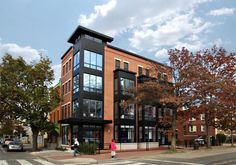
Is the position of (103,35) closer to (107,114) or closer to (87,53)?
(87,53)

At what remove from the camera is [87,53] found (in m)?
38.5

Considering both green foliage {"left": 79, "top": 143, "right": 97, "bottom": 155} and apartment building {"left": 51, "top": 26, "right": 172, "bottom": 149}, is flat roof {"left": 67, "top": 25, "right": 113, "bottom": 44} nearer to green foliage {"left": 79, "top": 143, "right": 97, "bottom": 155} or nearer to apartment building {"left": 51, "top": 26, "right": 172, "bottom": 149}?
apartment building {"left": 51, "top": 26, "right": 172, "bottom": 149}

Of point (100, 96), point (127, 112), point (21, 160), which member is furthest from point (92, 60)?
point (21, 160)

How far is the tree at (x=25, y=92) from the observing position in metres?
38.4

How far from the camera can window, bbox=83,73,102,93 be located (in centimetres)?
3781

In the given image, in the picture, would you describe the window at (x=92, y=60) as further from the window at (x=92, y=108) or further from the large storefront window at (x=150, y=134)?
the large storefront window at (x=150, y=134)

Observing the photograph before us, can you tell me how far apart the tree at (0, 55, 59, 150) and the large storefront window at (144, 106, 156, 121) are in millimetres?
12773

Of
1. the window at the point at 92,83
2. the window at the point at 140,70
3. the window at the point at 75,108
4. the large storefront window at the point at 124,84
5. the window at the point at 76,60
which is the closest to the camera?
the window at the point at 75,108

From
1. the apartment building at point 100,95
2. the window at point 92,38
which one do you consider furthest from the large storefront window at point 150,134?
the window at point 92,38

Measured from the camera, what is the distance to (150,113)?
4466 centimetres

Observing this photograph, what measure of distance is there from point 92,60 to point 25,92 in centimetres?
903

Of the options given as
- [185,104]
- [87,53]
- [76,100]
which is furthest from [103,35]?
[185,104]

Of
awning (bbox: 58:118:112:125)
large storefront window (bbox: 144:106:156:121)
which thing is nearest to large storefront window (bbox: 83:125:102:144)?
awning (bbox: 58:118:112:125)

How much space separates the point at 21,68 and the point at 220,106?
24053 mm
